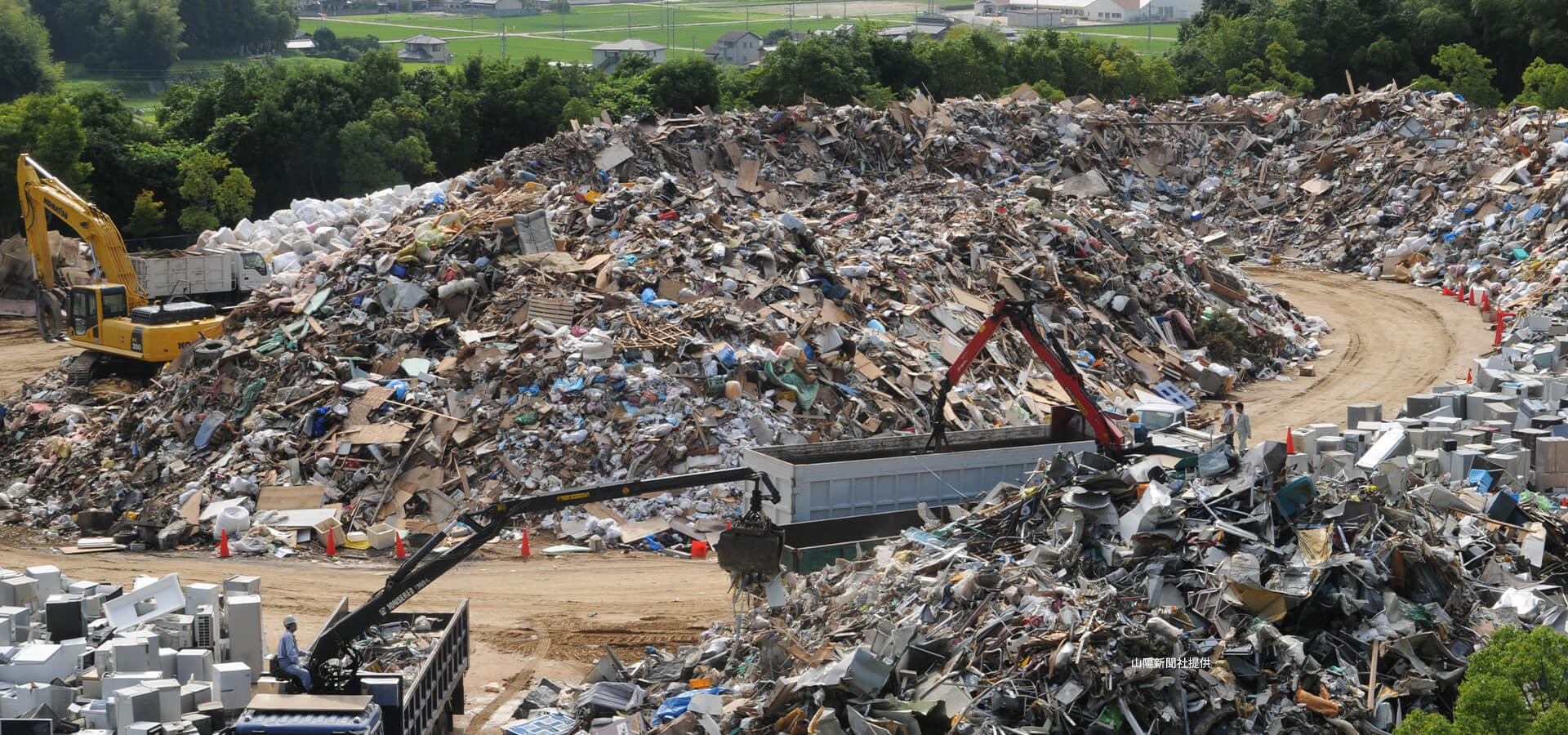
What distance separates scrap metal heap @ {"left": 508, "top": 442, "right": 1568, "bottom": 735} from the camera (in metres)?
9.59

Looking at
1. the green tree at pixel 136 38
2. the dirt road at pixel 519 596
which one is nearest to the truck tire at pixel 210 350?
the dirt road at pixel 519 596

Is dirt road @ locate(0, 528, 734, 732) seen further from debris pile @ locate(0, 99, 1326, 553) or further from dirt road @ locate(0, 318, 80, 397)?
dirt road @ locate(0, 318, 80, 397)

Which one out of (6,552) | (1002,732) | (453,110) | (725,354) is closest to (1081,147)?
(453,110)

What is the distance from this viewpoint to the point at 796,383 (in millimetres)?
18609

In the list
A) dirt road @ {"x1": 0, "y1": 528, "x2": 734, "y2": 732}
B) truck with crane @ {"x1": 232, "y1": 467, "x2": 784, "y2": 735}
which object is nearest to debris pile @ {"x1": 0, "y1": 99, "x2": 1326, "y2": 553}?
dirt road @ {"x1": 0, "y1": 528, "x2": 734, "y2": 732}

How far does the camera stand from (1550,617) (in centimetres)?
1047

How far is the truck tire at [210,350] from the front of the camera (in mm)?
19484

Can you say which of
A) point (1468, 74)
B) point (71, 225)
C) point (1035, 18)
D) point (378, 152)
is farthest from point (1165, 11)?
point (71, 225)

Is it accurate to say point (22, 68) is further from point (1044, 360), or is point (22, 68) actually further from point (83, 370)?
point (1044, 360)

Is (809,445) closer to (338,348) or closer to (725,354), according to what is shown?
(725,354)

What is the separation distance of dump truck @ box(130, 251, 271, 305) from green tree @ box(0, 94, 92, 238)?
32.5 feet

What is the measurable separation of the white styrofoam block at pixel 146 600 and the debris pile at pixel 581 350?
485cm

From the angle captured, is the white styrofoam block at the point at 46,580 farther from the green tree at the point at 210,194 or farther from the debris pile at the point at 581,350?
the green tree at the point at 210,194

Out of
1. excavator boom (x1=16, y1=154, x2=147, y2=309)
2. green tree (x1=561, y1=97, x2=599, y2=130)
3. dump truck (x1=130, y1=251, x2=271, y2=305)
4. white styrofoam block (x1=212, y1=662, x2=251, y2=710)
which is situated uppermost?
green tree (x1=561, y1=97, x2=599, y2=130)
